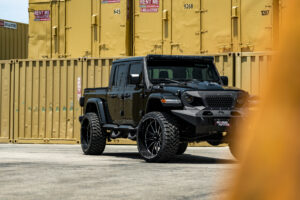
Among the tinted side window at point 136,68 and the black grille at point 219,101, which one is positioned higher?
the tinted side window at point 136,68

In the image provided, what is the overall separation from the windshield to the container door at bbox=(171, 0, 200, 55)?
6385mm

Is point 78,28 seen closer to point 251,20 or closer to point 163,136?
point 251,20

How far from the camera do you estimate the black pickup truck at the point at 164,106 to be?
31.4 feet

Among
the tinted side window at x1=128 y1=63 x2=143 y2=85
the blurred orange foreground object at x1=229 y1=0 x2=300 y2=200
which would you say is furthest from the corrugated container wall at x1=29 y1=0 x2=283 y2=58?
the blurred orange foreground object at x1=229 y1=0 x2=300 y2=200

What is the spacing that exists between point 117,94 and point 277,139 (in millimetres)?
10239

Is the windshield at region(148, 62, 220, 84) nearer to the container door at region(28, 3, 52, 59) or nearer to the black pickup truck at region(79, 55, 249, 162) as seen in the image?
the black pickup truck at region(79, 55, 249, 162)

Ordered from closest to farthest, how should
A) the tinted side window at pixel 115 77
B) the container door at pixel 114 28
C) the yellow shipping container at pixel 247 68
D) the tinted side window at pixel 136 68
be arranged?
the tinted side window at pixel 136 68 → the tinted side window at pixel 115 77 → the yellow shipping container at pixel 247 68 → the container door at pixel 114 28

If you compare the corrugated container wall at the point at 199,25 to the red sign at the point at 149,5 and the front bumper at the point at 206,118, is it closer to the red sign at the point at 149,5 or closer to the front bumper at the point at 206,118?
the red sign at the point at 149,5

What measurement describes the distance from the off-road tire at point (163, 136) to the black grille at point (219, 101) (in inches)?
26.9

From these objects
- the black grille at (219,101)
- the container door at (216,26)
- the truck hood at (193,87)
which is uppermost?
the container door at (216,26)

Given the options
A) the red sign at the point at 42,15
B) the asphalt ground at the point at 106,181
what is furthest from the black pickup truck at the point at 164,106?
the red sign at the point at 42,15

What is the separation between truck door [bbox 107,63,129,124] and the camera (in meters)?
11.4

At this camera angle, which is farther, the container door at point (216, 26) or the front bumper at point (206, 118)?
the container door at point (216, 26)

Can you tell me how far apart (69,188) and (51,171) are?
1975 millimetres
